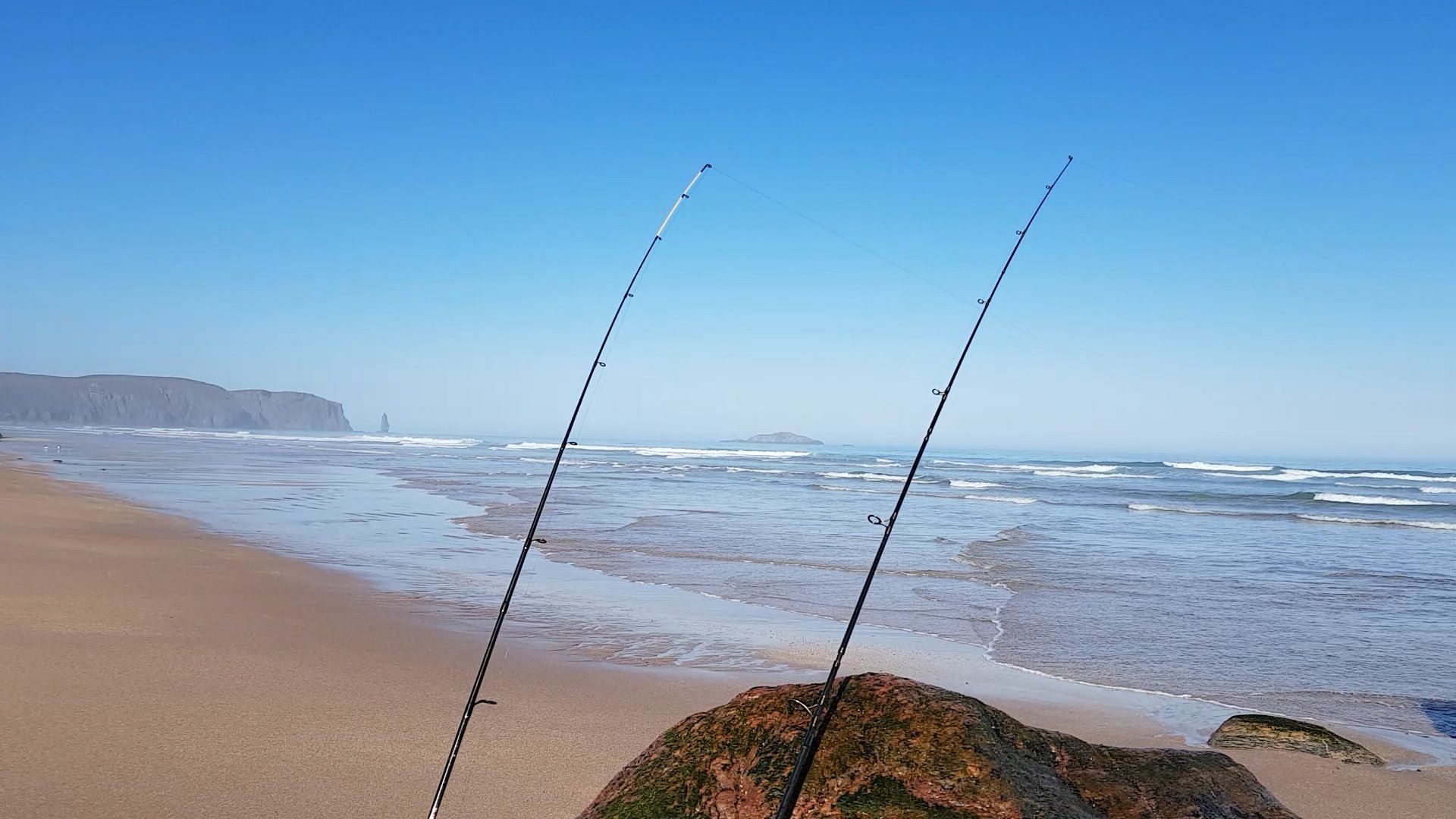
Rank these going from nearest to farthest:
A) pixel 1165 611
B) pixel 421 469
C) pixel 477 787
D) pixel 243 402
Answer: pixel 477 787 < pixel 1165 611 < pixel 421 469 < pixel 243 402

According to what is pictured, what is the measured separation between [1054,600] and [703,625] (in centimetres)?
475

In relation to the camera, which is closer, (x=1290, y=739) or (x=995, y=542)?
(x=1290, y=739)

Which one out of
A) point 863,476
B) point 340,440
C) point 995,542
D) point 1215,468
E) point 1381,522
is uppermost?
point 340,440

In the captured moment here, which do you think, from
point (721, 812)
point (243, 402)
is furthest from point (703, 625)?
point (243, 402)

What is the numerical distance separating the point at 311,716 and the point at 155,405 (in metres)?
152

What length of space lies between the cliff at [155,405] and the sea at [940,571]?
113261 mm

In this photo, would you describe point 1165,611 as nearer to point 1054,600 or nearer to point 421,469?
point 1054,600

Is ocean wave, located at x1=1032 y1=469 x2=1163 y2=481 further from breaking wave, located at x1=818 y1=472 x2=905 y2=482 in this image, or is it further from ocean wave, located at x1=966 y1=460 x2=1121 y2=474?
breaking wave, located at x1=818 y1=472 x2=905 y2=482

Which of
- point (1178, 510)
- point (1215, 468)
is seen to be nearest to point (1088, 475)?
point (1215, 468)

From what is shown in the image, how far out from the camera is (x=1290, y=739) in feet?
20.1

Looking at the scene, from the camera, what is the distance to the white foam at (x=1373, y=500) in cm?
3155

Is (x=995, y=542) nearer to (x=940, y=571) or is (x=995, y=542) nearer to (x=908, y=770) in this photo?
(x=940, y=571)

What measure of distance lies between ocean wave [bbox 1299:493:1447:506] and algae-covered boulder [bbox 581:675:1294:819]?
33394 mm

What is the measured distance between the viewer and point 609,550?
1548 centimetres
